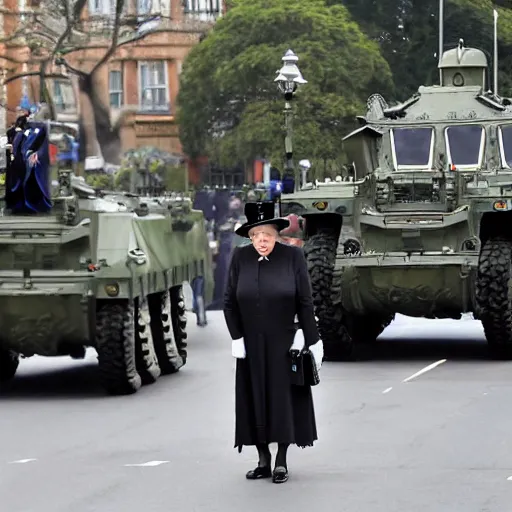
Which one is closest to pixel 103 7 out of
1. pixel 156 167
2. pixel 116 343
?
pixel 156 167

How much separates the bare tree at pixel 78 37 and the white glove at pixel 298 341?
41352mm

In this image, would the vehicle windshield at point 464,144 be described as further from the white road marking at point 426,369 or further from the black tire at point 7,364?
the black tire at point 7,364

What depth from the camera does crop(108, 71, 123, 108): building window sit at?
54800mm

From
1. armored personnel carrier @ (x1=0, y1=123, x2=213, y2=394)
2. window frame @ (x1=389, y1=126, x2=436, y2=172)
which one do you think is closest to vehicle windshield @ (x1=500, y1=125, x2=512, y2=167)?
window frame @ (x1=389, y1=126, x2=436, y2=172)

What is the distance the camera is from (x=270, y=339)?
40.0ft

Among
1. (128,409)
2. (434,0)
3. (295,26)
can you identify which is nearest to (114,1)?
(295,26)

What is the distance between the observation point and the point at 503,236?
21219mm

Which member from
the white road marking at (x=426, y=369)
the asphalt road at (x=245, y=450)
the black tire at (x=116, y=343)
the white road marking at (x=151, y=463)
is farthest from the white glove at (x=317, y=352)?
the white road marking at (x=426, y=369)

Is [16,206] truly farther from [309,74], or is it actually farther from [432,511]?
[309,74]

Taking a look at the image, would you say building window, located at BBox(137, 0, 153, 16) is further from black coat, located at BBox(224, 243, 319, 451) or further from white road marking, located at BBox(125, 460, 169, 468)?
black coat, located at BBox(224, 243, 319, 451)

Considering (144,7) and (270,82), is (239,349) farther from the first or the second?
(144,7)

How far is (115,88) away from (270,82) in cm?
459

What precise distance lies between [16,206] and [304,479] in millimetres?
7260

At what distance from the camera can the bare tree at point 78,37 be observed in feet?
179
